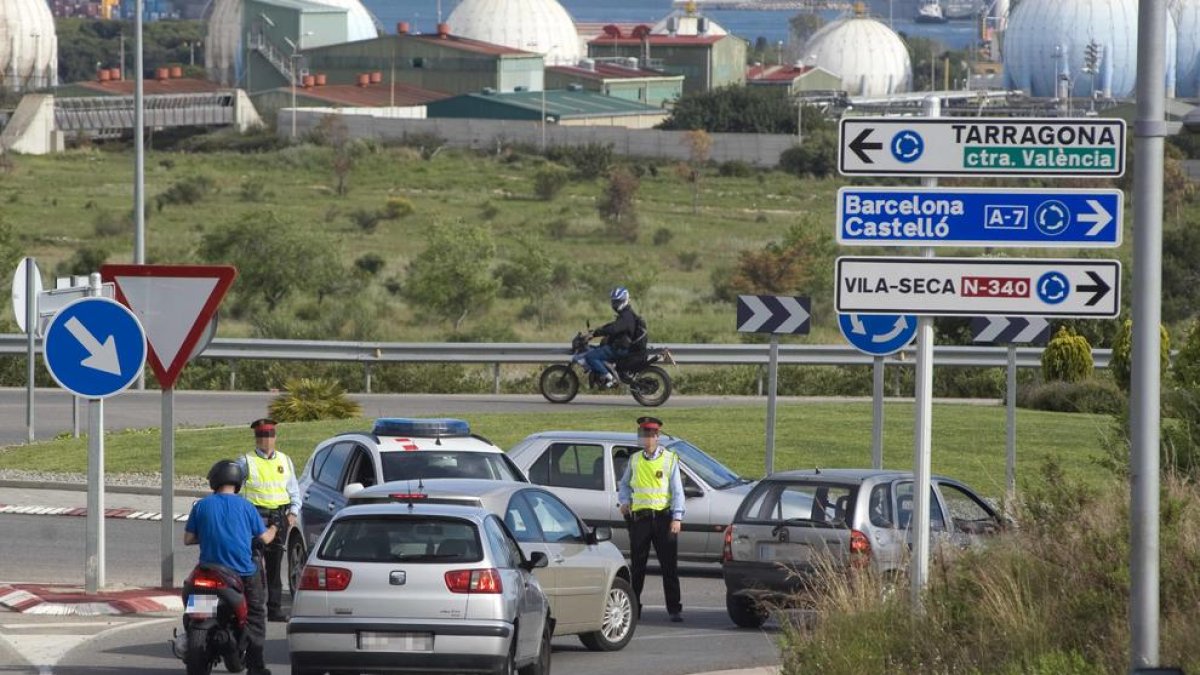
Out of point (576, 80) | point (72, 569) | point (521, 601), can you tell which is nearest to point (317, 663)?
point (521, 601)

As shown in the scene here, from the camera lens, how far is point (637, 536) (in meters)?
15.8

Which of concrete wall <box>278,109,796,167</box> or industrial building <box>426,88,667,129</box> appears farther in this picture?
industrial building <box>426,88,667,129</box>

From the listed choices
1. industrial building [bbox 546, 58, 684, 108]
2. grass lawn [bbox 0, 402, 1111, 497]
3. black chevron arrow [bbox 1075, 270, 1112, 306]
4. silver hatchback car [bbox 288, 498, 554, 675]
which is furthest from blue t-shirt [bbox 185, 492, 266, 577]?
industrial building [bbox 546, 58, 684, 108]

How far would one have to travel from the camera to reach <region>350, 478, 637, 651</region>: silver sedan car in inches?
521

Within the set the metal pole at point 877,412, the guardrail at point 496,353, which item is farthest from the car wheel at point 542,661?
the guardrail at point 496,353

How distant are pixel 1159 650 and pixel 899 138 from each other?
9.31ft

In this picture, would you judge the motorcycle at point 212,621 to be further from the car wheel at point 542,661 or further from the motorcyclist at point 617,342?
the motorcyclist at point 617,342

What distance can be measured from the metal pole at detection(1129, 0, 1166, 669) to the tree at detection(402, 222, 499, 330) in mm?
38542

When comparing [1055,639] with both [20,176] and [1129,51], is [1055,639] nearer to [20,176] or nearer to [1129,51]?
[20,176]

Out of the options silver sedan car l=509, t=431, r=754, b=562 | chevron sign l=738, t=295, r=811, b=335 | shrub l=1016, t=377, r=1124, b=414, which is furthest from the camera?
shrub l=1016, t=377, r=1124, b=414

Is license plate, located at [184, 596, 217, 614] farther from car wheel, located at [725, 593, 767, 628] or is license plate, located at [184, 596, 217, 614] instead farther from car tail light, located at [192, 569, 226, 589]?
car wheel, located at [725, 593, 767, 628]

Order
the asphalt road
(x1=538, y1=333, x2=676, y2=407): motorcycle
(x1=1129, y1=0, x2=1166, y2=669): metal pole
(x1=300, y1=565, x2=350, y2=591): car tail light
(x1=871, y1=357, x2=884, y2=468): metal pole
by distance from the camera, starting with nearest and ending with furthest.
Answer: (x1=1129, y1=0, x2=1166, y2=669): metal pole < (x1=300, y1=565, x2=350, y2=591): car tail light < the asphalt road < (x1=871, y1=357, x2=884, y2=468): metal pole < (x1=538, y1=333, x2=676, y2=407): motorcycle

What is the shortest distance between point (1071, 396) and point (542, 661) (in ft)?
63.2

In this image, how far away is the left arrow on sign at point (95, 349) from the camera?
14.2m
